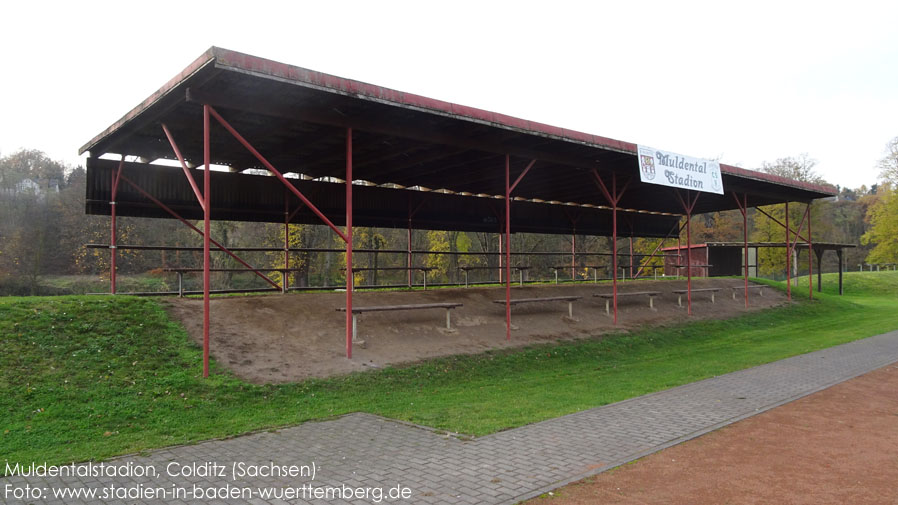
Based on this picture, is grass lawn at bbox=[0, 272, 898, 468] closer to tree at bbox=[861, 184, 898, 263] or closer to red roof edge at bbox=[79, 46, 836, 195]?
red roof edge at bbox=[79, 46, 836, 195]

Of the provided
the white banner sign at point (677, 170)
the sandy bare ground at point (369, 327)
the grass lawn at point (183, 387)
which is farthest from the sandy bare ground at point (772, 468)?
the white banner sign at point (677, 170)

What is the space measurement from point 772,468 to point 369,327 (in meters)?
7.36

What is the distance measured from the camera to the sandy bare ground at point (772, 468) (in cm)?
386

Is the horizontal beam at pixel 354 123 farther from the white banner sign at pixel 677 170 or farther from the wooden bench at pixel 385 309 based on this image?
the wooden bench at pixel 385 309

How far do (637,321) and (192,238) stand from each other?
3028 cm

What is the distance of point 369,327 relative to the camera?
10414 mm

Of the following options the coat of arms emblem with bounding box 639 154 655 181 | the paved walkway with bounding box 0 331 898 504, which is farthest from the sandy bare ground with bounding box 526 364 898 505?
the coat of arms emblem with bounding box 639 154 655 181

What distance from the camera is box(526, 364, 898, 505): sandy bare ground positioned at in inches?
152

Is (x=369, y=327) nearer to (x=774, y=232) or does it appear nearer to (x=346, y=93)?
(x=346, y=93)

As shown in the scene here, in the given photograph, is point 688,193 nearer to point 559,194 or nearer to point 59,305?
point 559,194

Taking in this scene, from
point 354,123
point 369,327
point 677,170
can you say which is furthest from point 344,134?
point 677,170

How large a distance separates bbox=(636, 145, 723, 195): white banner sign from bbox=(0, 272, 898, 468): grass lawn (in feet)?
15.4

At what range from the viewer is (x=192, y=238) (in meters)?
34.8

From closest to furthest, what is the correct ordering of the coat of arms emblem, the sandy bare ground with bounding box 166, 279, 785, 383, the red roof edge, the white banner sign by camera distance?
the red roof edge, the sandy bare ground with bounding box 166, 279, 785, 383, the coat of arms emblem, the white banner sign
